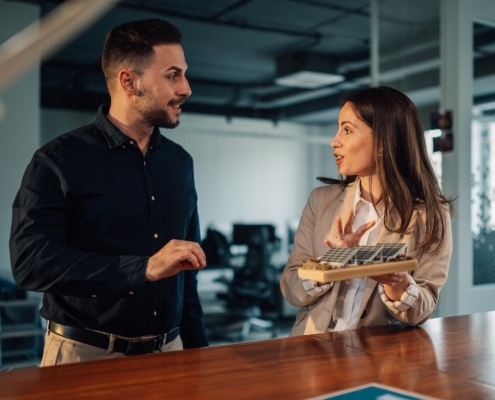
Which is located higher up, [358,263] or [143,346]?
[358,263]

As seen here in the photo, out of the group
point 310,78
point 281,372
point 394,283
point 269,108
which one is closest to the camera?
point 281,372

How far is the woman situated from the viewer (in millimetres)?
1946

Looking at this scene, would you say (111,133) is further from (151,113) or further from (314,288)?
(314,288)

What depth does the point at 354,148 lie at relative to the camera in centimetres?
207

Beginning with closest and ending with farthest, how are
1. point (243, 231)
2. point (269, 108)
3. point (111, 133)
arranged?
point (111, 133) < point (243, 231) < point (269, 108)

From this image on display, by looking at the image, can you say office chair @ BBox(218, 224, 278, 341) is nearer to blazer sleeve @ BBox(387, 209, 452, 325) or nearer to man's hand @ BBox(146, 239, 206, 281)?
blazer sleeve @ BBox(387, 209, 452, 325)

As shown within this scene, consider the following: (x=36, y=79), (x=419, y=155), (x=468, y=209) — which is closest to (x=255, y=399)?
(x=419, y=155)

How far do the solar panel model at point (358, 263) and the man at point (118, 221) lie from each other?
1.08ft

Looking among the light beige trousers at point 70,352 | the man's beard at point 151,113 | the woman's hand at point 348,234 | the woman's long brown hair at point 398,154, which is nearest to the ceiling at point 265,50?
the woman's long brown hair at point 398,154

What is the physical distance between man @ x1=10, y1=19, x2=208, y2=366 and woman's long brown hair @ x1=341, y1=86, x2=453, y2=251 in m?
0.71

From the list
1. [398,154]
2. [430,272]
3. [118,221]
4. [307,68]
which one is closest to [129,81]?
[118,221]

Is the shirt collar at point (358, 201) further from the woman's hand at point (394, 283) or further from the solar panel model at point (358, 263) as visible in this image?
the solar panel model at point (358, 263)

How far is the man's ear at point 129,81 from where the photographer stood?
201cm

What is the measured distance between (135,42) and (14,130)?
3.78 metres
